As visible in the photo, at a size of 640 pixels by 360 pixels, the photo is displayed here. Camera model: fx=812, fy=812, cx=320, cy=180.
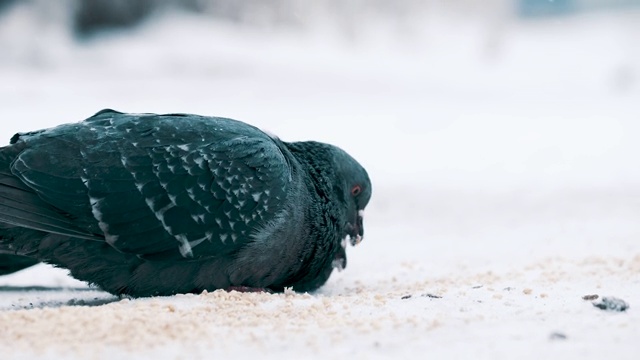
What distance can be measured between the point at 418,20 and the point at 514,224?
6.41m

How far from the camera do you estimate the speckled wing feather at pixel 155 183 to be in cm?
349

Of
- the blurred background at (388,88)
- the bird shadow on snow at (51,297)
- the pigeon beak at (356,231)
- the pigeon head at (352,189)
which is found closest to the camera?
the bird shadow on snow at (51,297)

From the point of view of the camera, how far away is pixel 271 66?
11.7 meters

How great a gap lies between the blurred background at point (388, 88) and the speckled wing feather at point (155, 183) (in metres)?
3.51

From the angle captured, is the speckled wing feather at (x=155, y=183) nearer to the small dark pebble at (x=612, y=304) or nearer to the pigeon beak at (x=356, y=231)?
the pigeon beak at (x=356, y=231)

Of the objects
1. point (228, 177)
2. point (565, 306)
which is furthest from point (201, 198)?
point (565, 306)

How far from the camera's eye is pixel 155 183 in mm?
3545

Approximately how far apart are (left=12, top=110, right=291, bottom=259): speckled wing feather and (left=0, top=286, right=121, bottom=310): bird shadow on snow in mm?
440

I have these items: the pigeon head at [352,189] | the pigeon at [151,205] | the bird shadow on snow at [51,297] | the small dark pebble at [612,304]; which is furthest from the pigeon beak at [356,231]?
the small dark pebble at [612,304]

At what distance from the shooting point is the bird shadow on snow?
376 centimetres

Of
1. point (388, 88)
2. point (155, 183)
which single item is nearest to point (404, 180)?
point (388, 88)

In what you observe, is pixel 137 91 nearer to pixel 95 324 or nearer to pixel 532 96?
pixel 532 96

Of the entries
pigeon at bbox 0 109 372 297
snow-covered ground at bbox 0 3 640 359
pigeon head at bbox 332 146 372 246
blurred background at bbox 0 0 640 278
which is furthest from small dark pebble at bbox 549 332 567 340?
blurred background at bbox 0 0 640 278

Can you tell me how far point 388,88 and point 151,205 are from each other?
865cm
